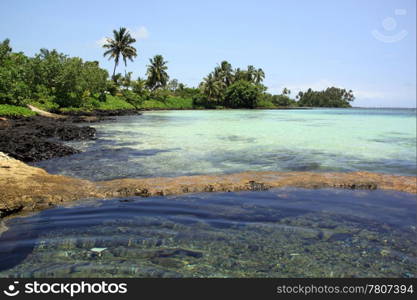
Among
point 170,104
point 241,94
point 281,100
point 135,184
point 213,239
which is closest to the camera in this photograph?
point 213,239

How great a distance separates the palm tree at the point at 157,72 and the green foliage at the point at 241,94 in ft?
71.6

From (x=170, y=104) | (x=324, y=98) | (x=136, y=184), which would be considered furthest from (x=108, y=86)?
(x=324, y=98)

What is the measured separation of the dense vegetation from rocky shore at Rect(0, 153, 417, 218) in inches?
966

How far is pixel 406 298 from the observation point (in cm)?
317

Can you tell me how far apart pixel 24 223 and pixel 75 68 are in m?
45.3

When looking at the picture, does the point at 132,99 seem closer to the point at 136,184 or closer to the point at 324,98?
the point at 136,184

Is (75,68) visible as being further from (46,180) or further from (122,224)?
(122,224)

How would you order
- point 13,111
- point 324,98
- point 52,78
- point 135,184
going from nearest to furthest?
1. point 135,184
2. point 13,111
3. point 52,78
4. point 324,98

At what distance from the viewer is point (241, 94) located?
97.4 meters

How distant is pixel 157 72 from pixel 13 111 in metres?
58.4

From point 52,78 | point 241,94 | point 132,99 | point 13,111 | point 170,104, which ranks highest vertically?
point 241,94

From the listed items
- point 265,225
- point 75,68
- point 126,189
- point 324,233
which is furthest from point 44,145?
point 75,68

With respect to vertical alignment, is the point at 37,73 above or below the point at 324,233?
above

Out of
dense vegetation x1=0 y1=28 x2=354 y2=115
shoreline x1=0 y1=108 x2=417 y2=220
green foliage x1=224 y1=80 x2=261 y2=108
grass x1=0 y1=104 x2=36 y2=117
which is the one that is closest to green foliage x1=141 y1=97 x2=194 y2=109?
dense vegetation x1=0 y1=28 x2=354 y2=115
